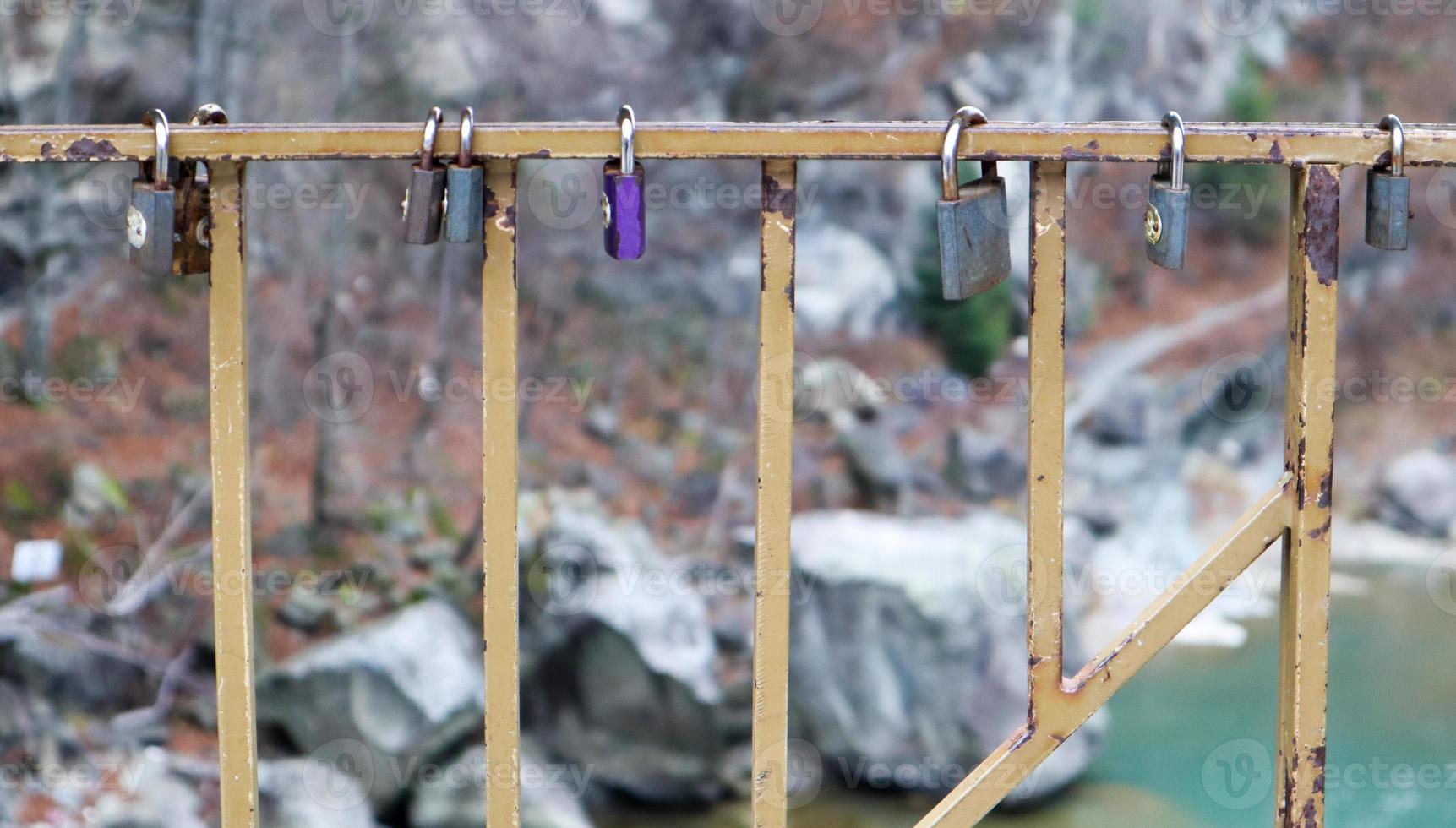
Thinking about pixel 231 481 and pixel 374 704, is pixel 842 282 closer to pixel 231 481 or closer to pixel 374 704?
pixel 374 704

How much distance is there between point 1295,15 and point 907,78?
2084 mm

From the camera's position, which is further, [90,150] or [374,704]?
[374,704]

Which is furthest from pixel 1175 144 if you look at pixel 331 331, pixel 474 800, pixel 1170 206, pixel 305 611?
pixel 331 331

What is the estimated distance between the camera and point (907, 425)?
6.09 metres

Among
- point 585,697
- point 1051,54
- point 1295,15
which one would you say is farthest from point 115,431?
point 1295,15

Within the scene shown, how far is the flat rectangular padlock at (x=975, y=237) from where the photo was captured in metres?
0.93

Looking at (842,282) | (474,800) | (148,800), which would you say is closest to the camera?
(148,800)

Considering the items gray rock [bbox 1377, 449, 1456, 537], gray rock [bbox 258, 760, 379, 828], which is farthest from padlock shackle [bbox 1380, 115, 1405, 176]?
gray rock [bbox 1377, 449, 1456, 537]

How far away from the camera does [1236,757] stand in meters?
4.87

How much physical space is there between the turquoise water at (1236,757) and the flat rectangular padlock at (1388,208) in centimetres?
404

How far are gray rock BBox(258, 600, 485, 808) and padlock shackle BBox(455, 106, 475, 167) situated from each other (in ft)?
12.9

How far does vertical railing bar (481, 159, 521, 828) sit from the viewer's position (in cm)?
92

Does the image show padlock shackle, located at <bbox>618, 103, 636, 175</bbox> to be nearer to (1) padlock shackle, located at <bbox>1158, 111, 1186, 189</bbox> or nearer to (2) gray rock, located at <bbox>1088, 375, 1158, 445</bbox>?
(1) padlock shackle, located at <bbox>1158, 111, 1186, 189</bbox>

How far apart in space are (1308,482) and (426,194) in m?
0.63
